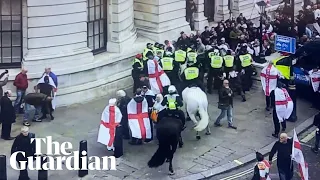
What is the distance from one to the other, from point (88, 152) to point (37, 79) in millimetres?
4474

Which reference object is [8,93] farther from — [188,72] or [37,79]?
[188,72]

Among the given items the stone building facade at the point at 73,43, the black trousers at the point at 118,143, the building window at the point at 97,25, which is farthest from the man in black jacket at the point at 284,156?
the building window at the point at 97,25

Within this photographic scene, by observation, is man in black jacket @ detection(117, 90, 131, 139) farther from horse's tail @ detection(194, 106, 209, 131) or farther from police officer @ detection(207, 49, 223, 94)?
police officer @ detection(207, 49, 223, 94)

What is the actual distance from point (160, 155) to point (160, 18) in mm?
11161

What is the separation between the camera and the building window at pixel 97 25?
25.5 meters

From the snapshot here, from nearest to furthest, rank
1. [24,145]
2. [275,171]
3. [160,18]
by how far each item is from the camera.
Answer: [24,145] < [275,171] < [160,18]

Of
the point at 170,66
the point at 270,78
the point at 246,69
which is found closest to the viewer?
the point at 270,78

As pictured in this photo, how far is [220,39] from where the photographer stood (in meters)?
27.7

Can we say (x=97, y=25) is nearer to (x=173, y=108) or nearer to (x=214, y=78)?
(x=214, y=78)

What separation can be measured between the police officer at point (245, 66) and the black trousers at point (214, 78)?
0.79 metres

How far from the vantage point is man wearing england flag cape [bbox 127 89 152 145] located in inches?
772

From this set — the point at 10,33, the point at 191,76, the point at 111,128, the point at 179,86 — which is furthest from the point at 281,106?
the point at 10,33

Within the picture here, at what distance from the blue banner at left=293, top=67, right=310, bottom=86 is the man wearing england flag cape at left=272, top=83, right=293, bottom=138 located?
121 inches

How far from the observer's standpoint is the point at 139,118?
1970cm
